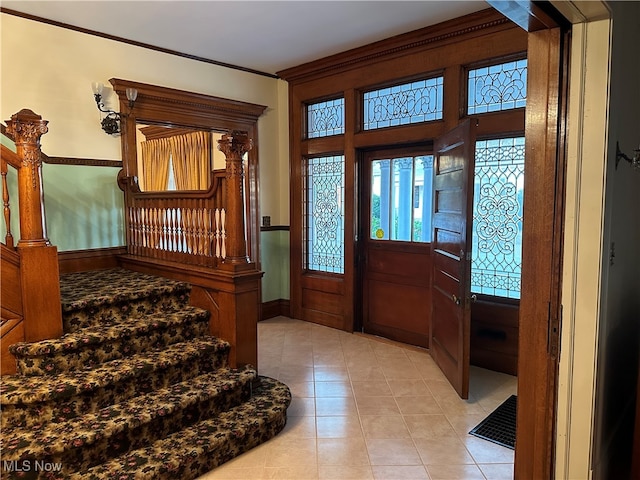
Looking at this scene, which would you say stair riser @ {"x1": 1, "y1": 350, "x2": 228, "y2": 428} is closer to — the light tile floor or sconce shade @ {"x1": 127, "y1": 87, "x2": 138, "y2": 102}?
the light tile floor

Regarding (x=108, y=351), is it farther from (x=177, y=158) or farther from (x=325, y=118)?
(x=177, y=158)

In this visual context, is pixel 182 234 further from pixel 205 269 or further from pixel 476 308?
pixel 476 308

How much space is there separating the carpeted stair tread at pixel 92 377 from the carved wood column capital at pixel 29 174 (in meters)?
0.74

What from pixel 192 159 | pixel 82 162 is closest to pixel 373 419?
pixel 82 162

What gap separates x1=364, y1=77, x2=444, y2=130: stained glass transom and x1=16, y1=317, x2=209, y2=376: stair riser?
8.53 feet

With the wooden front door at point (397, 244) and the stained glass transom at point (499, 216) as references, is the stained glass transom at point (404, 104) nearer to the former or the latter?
the wooden front door at point (397, 244)

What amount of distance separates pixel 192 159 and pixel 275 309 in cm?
252

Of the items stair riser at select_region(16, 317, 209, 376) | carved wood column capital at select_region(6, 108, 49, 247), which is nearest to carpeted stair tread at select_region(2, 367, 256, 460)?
stair riser at select_region(16, 317, 209, 376)

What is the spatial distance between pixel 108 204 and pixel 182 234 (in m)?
1.16

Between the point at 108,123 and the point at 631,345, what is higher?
the point at 108,123

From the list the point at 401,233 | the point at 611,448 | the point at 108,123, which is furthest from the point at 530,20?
the point at 108,123

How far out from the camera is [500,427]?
273 centimetres

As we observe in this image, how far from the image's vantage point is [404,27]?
12.4 ft

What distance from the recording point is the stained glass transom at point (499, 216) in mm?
3379
